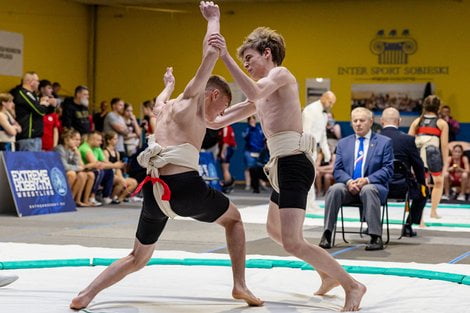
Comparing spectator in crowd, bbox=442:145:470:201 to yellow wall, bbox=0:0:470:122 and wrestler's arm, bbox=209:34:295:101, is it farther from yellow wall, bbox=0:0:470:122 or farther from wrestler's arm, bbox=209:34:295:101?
wrestler's arm, bbox=209:34:295:101

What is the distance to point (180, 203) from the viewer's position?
4.42 m

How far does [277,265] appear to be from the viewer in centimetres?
604

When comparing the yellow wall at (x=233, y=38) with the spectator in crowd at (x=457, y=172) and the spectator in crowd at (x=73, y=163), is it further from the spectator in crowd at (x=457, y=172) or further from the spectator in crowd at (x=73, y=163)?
the spectator in crowd at (x=73, y=163)

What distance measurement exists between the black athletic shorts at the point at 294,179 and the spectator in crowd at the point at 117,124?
33.2ft

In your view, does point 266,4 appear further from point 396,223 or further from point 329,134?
point 396,223

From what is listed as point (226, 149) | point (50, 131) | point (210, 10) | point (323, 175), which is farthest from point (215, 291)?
point (226, 149)

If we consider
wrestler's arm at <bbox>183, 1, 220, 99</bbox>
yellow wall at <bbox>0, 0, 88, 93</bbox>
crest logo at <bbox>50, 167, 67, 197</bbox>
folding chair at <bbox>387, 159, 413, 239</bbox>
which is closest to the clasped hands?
folding chair at <bbox>387, 159, 413, 239</bbox>

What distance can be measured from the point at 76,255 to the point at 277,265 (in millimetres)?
1659

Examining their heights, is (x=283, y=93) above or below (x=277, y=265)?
above

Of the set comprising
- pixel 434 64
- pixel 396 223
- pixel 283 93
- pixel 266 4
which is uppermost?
pixel 266 4

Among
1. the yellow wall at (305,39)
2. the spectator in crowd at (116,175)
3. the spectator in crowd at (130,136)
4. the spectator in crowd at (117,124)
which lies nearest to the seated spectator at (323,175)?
the yellow wall at (305,39)

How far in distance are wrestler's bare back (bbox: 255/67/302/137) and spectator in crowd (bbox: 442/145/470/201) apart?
447 inches

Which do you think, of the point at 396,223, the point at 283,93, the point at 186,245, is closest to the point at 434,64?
the point at 396,223

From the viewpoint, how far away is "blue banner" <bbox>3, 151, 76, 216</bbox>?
11.1 metres
